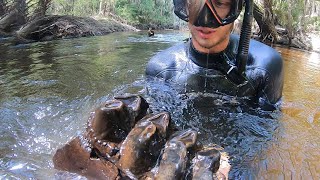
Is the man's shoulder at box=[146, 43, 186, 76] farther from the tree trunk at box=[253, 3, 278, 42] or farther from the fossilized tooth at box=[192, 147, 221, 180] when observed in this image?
the tree trunk at box=[253, 3, 278, 42]

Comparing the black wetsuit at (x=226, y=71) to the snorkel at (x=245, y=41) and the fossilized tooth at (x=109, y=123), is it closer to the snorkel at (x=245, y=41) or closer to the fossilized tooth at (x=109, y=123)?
the snorkel at (x=245, y=41)

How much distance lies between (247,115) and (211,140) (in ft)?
2.16

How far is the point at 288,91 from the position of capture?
4293 mm

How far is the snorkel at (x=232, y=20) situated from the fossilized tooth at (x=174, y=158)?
1.34 metres

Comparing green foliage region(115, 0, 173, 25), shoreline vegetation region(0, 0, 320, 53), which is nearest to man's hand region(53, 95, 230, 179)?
shoreline vegetation region(0, 0, 320, 53)

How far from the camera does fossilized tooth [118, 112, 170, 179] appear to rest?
1371 millimetres

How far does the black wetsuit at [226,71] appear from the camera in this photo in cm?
285

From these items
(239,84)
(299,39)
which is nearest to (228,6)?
(239,84)

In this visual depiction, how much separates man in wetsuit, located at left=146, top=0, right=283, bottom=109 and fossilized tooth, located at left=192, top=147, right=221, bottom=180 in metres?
1.42

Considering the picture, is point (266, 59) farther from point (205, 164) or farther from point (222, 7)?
point (205, 164)

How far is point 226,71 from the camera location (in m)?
2.89

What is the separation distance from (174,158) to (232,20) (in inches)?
64.4

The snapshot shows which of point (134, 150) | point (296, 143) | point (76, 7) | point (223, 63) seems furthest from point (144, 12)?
point (134, 150)

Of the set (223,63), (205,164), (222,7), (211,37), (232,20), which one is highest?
(222,7)
